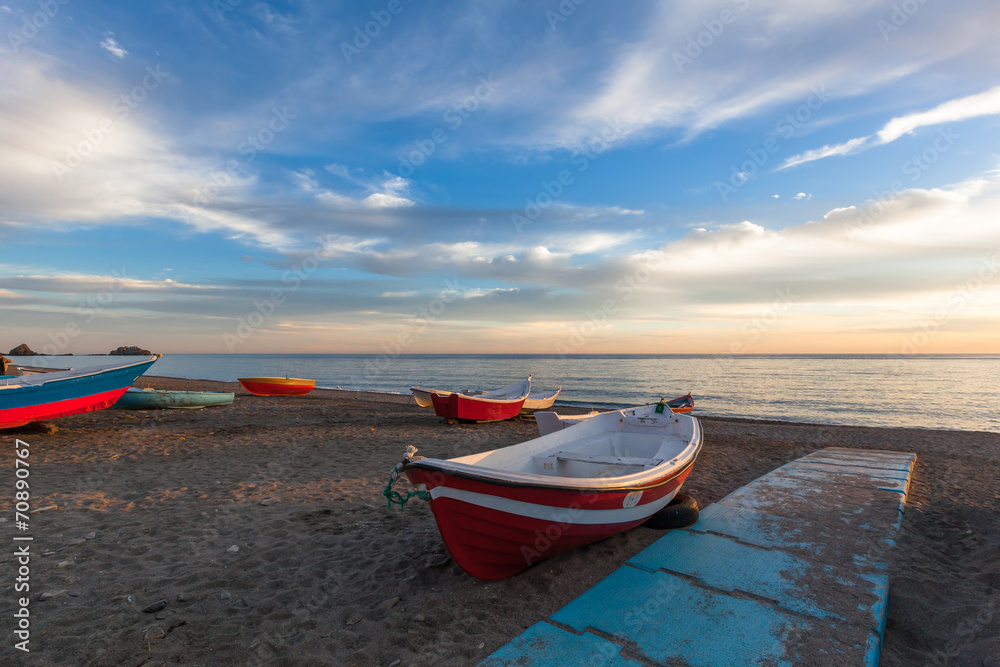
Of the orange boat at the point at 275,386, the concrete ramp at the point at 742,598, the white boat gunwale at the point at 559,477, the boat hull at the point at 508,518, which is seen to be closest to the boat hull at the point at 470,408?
the white boat gunwale at the point at 559,477

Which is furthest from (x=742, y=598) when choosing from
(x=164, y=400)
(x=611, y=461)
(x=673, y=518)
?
(x=164, y=400)

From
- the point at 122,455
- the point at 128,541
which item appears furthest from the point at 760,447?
the point at 122,455

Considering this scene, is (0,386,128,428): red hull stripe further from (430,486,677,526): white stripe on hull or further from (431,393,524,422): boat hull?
(430,486,677,526): white stripe on hull

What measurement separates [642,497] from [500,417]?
35.6 feet

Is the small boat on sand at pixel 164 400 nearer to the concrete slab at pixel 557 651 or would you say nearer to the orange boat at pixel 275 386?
the orange boat at pixel 275 386

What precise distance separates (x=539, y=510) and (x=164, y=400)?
1651 cm

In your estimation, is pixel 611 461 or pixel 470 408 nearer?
pixel 611 461

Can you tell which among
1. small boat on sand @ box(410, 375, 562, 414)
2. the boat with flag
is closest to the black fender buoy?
small boat on sand @ box(410, 375, 562, 414)

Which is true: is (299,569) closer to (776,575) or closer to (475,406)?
(776,575)

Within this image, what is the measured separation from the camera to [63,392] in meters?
10.1

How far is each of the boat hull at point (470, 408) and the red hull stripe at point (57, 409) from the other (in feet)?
27.0

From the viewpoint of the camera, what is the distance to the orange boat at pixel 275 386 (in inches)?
885

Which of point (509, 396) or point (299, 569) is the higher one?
point (509, 396)

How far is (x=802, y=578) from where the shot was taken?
13.9 ft
